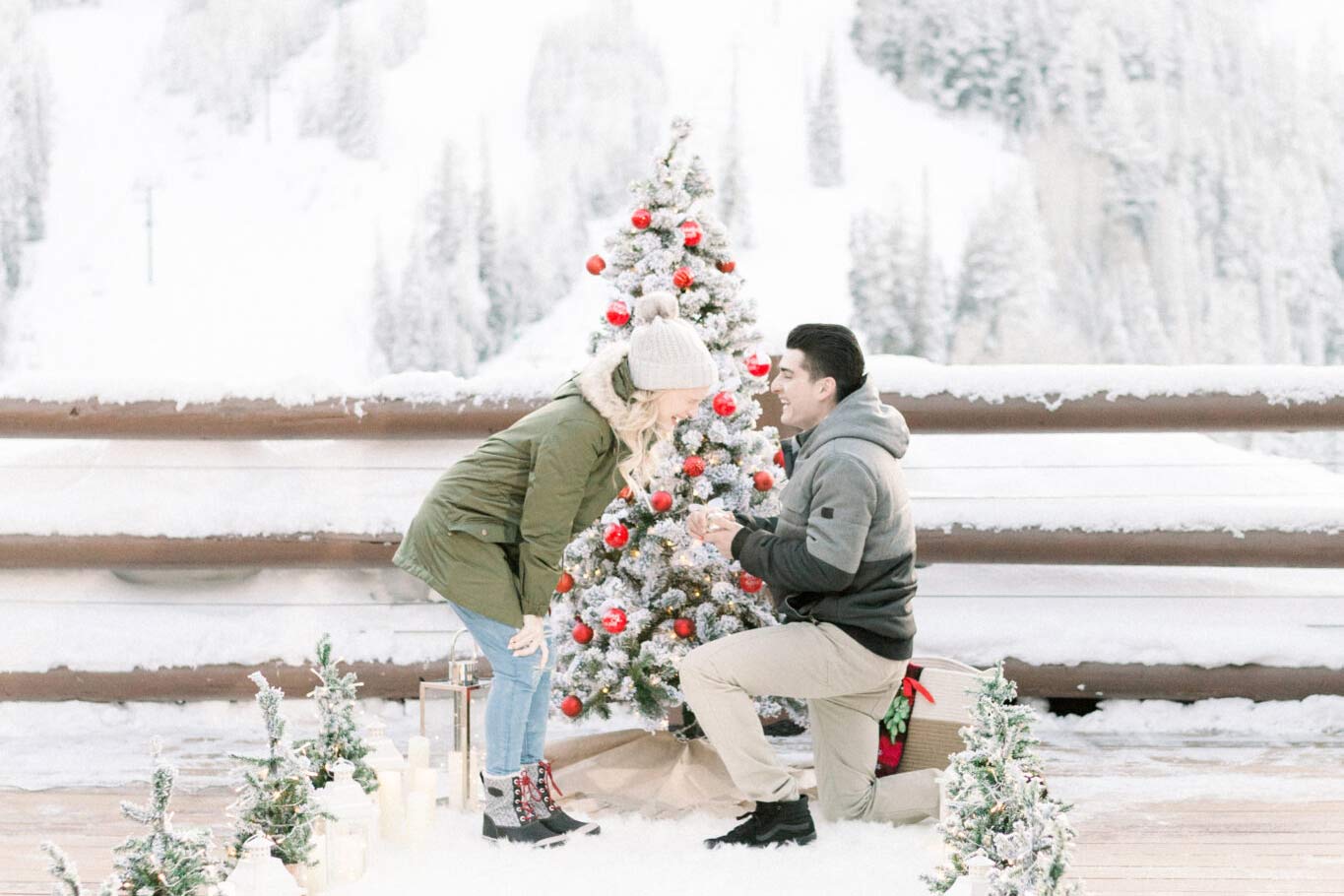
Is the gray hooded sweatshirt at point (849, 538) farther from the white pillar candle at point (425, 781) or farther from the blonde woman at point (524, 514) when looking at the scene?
the white pillar candle at point (425, 781)

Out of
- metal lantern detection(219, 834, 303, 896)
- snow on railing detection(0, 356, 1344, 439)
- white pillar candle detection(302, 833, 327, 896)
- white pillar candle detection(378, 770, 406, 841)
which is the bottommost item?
white pillar candle detection(378, 770, 406, 841)

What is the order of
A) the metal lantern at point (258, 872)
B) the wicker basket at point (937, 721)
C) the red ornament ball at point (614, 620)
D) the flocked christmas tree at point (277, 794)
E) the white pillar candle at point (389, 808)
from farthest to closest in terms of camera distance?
the red ornament ball at point (614, 620) < the wicker basket at point (937, 721) < the white pillar candle at point (389, 808) < the flocked christmas tree at point (277, 794) < the metal lantern at point (258, 872)

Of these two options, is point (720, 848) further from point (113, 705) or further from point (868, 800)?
point (113, 705)

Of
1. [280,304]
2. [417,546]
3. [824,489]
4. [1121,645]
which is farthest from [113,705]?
[280,304]

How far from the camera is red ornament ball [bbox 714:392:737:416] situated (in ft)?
14.2

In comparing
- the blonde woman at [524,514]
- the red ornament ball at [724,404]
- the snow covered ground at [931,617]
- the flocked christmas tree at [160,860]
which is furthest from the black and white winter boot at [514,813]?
the snow covered ground at [931,617]

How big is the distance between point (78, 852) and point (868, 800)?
7.83 feet

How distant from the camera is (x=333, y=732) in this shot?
Answer: 11.7 feet

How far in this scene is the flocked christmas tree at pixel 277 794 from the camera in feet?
9.70

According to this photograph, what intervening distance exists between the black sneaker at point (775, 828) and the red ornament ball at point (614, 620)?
877mm

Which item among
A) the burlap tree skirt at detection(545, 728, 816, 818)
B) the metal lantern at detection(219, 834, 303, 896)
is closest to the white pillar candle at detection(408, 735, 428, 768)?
the burlap tree skirt at detection(545, 728, 816, 818)

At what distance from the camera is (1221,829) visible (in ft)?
12.8

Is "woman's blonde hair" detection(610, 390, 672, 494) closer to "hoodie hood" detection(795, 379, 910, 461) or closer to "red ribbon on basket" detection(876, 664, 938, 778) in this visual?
"hoodie hood" detection(795, 379, 910, 461)

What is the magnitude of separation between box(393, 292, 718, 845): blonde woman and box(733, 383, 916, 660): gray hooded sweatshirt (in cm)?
42
